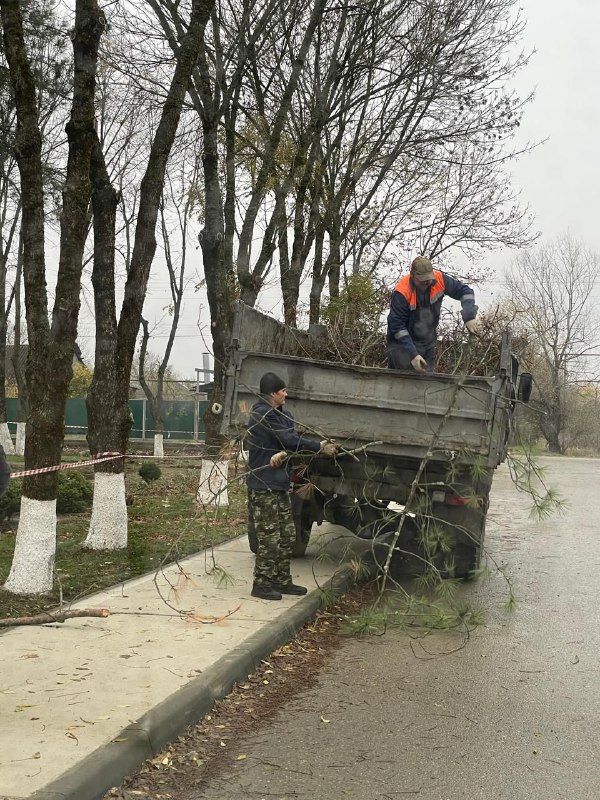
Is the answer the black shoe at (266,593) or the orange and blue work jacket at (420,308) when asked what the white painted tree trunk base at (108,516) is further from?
the orange and blue work jacket at (420,308)

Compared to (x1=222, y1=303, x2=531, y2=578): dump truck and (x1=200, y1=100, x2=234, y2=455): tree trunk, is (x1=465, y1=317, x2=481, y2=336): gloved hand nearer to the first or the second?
(x1=222, y1=303, x2=531, y2=578): dump truck

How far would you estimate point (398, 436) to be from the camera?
7.98 m

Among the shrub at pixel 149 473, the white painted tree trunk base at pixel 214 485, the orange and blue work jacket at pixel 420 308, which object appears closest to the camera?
the white painted tree trunk base at pixel 214 485

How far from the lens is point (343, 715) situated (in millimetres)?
5137

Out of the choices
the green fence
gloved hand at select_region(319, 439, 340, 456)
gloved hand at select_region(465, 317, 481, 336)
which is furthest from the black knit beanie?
the green fence

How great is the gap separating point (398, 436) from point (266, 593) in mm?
1761

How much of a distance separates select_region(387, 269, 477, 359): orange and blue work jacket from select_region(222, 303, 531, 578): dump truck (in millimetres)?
857

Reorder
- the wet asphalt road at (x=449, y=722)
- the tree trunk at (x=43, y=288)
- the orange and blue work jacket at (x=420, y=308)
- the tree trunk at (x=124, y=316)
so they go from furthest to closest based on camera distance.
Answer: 1. the tree trunk at (x=124, y=316)
2. the orange and blue work jacket at (x=420, y=308)
3. the tree trunk at (x=43, y=288)
4. the wet asphalt road at (x=449, y=722)

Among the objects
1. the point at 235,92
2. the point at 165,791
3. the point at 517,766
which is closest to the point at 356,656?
the point at 517,766

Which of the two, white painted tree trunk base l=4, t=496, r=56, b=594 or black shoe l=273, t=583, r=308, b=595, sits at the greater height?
white painted tree trunk base l=4, t=496, r=56, b=594

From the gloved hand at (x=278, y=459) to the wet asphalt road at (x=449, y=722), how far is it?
1.54 metres

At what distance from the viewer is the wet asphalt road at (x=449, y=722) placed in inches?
162

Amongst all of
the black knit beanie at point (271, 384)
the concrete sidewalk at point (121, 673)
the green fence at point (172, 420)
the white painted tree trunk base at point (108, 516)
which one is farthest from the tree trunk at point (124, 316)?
the green fence at point (172, 420)

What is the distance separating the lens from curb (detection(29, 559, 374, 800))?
3.73 m
